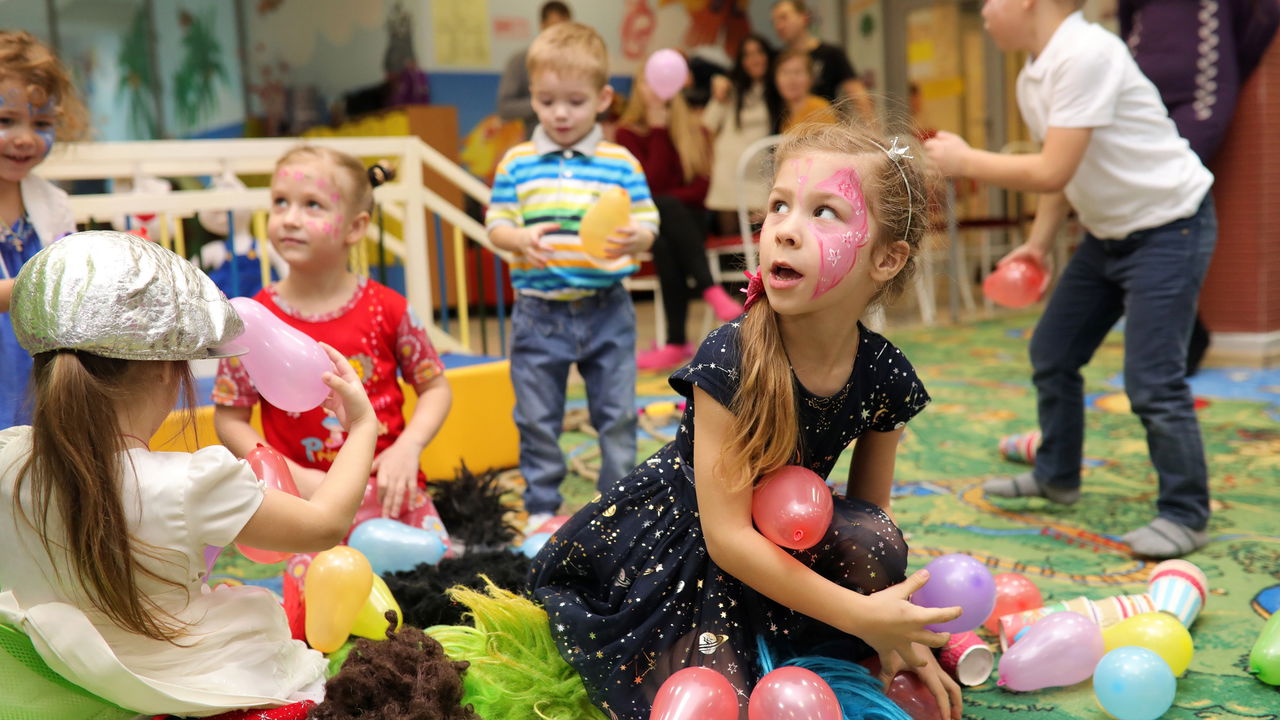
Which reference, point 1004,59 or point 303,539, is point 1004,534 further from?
point 1004,59

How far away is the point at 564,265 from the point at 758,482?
1.08 meters

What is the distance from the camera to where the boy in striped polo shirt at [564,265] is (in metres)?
2.30

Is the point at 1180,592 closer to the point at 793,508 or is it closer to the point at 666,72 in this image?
the point at 793,508

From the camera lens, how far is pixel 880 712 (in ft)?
4.33

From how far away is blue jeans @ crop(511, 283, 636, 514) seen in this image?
2.36m

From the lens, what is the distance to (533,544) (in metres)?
1.95

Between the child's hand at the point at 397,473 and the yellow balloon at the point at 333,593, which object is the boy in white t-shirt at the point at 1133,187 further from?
the yellow balloon at the point at 333,593

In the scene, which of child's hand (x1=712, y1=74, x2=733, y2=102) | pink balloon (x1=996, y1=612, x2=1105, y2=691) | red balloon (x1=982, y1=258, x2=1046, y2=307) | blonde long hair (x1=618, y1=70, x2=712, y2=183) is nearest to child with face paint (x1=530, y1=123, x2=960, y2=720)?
pink balloon (x1=996, y1=612, x2=1105, y2=691)

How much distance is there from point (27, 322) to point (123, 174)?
74.9 inches

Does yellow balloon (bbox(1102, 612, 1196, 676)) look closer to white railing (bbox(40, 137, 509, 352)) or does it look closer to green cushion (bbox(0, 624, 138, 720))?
green cushion (bbox(0, 624, 138, 720))

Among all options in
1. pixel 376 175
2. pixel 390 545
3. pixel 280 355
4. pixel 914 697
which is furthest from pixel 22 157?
pixel 914 697

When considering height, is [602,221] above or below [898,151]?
below

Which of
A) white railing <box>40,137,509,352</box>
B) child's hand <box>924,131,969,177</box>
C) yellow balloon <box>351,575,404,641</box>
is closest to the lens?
yellow balloon <box>351,575,404,641</box>

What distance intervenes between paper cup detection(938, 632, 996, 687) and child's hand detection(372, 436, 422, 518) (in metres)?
0.96
